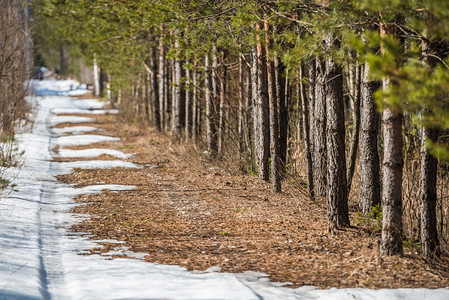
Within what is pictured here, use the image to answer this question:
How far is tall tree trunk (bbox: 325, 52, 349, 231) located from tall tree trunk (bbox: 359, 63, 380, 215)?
497mm

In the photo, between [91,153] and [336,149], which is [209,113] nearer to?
[91,153]

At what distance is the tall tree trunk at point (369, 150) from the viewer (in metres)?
8.45

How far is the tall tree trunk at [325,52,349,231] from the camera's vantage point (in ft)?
26.6

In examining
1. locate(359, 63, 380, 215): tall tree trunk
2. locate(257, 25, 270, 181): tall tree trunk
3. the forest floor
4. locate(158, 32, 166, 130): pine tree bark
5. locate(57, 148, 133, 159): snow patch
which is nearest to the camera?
the forest floor

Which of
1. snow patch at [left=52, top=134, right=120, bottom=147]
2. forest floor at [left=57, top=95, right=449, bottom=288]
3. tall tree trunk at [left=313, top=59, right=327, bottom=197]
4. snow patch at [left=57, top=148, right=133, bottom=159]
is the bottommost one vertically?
forest floor at [left=57, top=95, right=449, bottom=288]

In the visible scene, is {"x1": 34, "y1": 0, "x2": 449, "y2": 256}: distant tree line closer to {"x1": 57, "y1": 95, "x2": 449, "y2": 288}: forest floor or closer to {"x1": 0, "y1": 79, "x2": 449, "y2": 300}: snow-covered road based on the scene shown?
{"x1": 57, "y1": 95, "x2": 449, "y2": 288}: forest floor

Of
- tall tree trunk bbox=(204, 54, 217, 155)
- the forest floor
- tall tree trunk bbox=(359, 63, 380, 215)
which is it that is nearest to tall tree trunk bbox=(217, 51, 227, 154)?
tall tree trunk bbox=(204, 54, 217, 155)

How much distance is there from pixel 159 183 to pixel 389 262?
7453 mm

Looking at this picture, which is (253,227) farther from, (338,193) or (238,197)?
(238,197)

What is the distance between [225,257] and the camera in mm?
7328

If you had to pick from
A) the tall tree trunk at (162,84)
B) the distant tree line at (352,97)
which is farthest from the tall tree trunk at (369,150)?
the tall tree trunk at (162,84)

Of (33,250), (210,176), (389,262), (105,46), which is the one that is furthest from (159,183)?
(105,46)

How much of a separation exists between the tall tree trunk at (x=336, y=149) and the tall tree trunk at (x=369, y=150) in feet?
1.63

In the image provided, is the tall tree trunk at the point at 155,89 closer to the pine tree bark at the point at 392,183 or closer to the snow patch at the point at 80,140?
the snow patch at the point at 80,140
